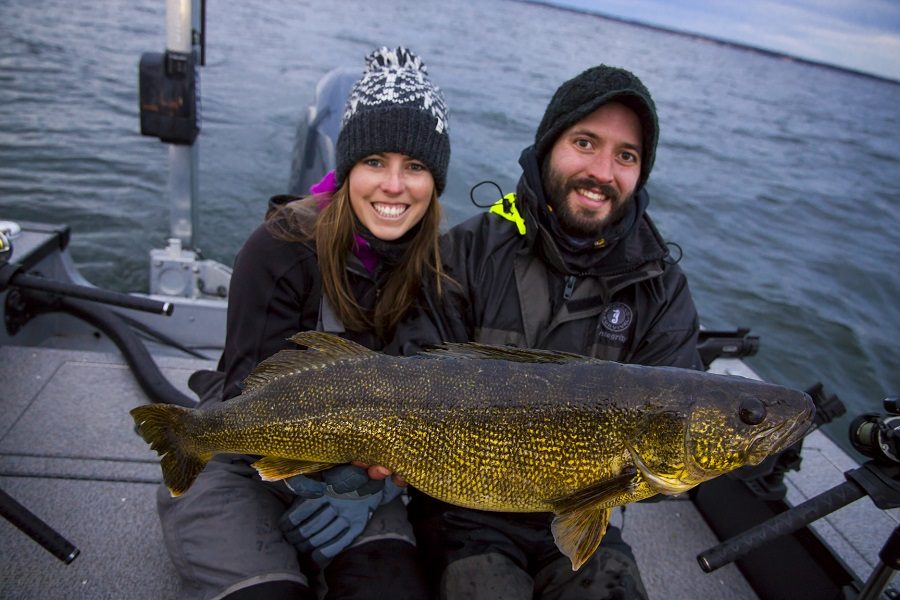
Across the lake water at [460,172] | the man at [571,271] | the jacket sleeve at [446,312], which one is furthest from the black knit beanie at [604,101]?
the lake water at [460,172]

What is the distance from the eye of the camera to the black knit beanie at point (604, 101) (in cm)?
308

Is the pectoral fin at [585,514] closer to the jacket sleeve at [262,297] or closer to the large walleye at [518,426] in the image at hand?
the large walleye at [518,426]

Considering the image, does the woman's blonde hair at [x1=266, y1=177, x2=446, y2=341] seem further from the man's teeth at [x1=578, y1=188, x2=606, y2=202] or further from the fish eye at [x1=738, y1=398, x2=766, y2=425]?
the fish eye at [x1=738, y1=398, x2=766, y2=425]

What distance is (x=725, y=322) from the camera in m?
10.8

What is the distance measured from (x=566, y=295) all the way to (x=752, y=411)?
3.66 feet

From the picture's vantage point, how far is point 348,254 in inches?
118

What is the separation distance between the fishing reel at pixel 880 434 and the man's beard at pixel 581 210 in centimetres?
141

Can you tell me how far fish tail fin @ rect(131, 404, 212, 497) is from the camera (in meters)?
2.45

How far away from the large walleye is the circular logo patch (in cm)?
70

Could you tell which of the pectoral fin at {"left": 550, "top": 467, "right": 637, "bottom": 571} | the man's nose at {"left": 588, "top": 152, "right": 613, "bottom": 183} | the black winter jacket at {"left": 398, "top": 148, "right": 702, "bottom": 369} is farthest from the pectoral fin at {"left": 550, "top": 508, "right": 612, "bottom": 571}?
the man's nose at {"left": 588, "top": 152, "right": 613, "bottom": 183}

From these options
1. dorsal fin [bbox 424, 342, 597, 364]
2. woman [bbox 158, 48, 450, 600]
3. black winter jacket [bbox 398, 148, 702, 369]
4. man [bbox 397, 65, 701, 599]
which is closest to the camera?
dorsal fin [bbox 424, 342, 597, 364]

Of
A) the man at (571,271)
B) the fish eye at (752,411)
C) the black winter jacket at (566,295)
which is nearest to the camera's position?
the fish eye at (752,411)

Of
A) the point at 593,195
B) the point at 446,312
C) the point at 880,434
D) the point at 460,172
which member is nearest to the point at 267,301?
the point at 446,312

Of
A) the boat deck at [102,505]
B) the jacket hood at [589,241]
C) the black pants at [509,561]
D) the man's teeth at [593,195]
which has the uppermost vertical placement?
the man's teeth at [593,195]
